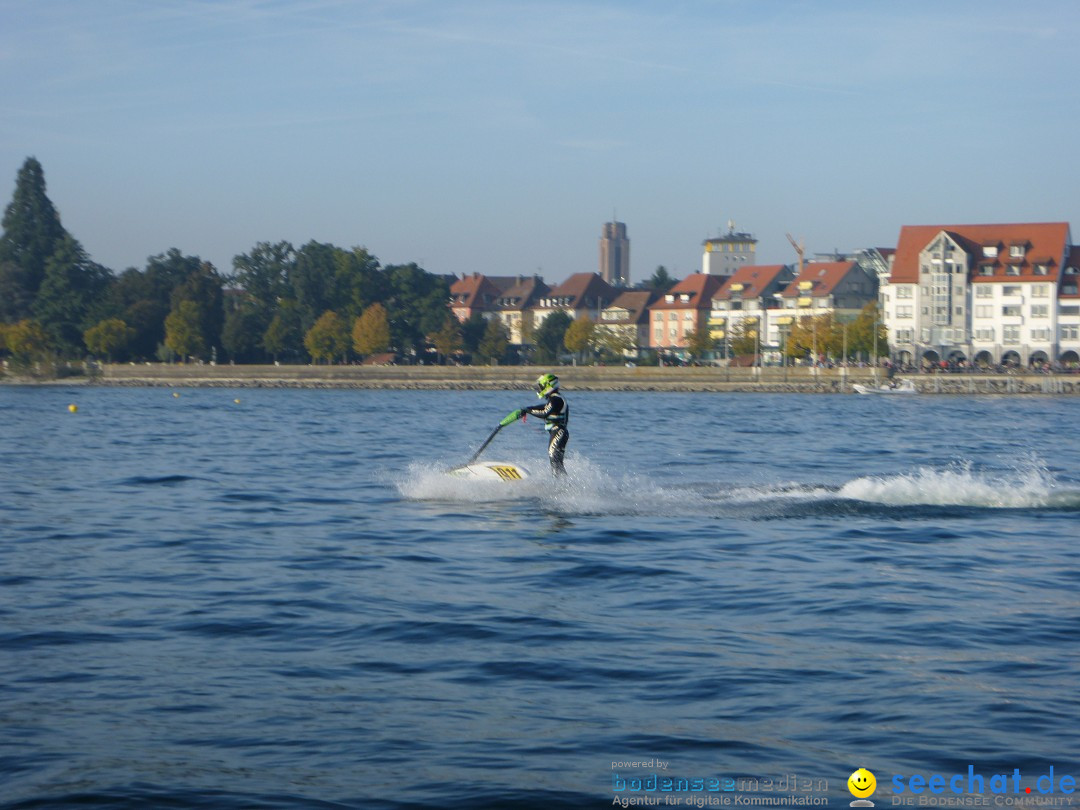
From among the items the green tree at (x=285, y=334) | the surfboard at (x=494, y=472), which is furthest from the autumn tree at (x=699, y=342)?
the surfboard at (x=494, y=472)

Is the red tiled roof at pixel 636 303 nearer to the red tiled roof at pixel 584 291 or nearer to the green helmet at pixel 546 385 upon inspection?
the red tiled roof at pixel 584 291

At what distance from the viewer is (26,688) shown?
8672 mm

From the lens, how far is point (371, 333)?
122m

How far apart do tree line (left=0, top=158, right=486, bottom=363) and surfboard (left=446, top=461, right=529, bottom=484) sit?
103 meters

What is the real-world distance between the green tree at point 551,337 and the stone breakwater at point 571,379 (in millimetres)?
12486

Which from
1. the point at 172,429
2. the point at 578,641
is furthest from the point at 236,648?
the point at 172,429

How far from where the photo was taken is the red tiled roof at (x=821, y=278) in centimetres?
12681

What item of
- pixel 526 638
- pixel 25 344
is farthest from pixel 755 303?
pixel 526 638

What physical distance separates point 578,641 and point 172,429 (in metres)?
34.1

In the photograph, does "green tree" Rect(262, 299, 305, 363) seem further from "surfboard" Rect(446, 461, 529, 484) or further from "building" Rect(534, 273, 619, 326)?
"surfboard" Rect(446, 461, 529, 484)

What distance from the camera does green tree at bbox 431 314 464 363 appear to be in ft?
407

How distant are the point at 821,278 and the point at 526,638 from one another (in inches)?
4820

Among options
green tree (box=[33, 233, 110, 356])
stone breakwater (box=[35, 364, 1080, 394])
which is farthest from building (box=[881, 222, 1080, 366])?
green tree (box=[33, 233, 110, 356])

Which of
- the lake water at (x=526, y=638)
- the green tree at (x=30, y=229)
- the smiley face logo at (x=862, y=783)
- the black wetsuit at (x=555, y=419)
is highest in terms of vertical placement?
the green tree at (x=30, y=229)
